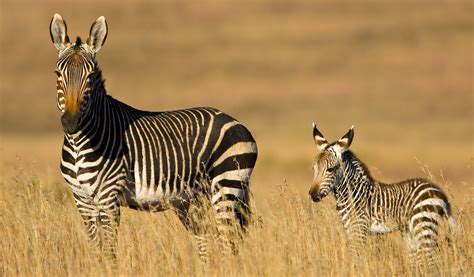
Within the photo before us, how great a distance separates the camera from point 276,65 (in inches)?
2603

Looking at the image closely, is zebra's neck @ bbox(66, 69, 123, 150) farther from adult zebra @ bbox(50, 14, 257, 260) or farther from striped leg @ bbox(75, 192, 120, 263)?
striped leg @ bbox(75, 192, 120, 263)

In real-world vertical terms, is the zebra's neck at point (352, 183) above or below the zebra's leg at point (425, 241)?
above

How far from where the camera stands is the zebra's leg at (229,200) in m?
10.8

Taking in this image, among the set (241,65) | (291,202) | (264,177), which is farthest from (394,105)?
(291,202)

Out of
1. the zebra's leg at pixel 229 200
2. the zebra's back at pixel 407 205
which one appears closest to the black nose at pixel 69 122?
the zebra's leg at pixel 229 200

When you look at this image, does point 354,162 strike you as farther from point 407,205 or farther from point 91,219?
point 91,219

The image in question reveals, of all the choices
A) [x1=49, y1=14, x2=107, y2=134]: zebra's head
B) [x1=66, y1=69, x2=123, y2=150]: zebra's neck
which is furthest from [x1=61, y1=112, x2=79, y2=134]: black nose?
[x1=66, y1=69, x2=123, y2=150]: zebra's neck

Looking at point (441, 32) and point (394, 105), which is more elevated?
point (441, 32)

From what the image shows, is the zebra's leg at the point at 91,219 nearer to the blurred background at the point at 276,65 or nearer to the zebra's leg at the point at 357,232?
the zebra's leg at the point at 357,232

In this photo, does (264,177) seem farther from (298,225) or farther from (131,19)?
(131,19)

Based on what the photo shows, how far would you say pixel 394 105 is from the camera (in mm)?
55438

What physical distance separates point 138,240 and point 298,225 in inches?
71.9

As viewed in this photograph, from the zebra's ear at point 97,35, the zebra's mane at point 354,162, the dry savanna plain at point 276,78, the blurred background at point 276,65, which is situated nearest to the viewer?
the zebra's ear at point 97,35

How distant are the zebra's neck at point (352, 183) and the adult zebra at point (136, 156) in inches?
40.3
